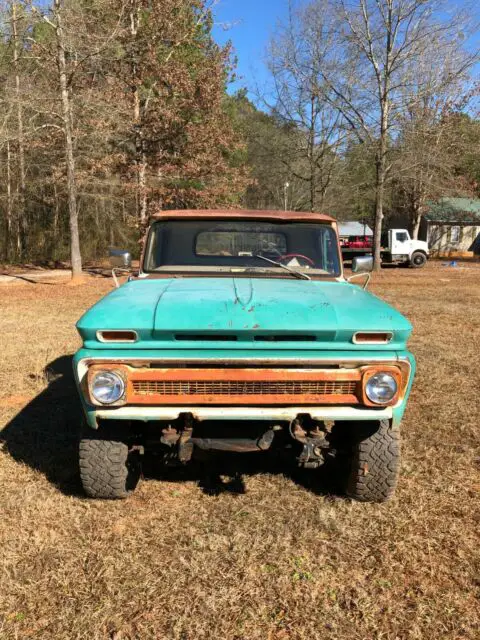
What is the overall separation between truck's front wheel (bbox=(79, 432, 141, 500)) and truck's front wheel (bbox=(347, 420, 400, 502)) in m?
1.30

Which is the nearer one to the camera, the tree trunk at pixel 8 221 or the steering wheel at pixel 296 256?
the steering wheel at pixel 296 256

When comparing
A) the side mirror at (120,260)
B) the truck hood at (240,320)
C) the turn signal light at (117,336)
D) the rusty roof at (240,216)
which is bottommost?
the turn signal light at (117,336)

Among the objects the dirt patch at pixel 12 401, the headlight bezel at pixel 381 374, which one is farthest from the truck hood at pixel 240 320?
the dirt patch at pixel 12 401

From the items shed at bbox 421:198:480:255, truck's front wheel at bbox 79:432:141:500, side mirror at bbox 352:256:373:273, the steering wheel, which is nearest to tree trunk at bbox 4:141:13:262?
the steering wheel

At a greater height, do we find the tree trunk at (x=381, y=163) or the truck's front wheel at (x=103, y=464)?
the tree trunk at (x=381, y=163)

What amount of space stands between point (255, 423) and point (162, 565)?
33.5 inches

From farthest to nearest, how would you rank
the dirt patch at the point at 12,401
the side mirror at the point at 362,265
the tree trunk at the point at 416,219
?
the tree trunk at the point at 416,219
the dirt patch at the point at 12,401
the side mirror at the point at 362,265

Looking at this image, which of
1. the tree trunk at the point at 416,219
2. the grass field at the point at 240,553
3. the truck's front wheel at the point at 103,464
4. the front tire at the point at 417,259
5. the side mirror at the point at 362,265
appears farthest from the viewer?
the tree trunk at the point at 416,219

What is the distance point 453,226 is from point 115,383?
36.8 metres

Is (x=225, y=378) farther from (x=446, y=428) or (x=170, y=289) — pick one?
(x=446, y=428)

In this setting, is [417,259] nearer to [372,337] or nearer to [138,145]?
[138,145]

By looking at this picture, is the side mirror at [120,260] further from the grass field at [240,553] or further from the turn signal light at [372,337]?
the turn signal light at [372,337]

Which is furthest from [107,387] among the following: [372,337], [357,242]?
[357,242]

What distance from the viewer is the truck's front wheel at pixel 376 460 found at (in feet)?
9.52
